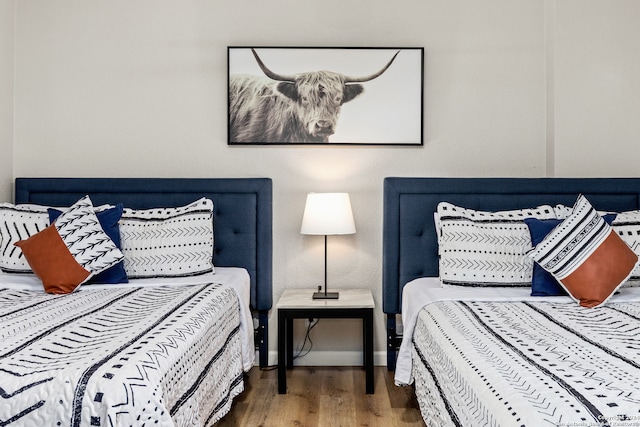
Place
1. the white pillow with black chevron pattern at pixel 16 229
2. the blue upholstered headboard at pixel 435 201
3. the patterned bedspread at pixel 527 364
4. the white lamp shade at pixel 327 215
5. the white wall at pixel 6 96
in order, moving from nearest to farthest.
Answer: the patterned bedspread at pixel 527 364 → the white pillow with black chevron pattern at pixel 16 229 → the white lamp shade at pixel 327 215 → the blue upholstered headboard at pixel 435 201 → the white wall at pixel 6 96

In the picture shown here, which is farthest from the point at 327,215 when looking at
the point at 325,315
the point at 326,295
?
the point at 325,315

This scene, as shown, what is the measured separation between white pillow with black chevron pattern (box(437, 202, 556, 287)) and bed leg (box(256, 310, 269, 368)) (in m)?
1.08

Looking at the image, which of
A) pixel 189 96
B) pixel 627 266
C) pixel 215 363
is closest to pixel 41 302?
pixel 215 363

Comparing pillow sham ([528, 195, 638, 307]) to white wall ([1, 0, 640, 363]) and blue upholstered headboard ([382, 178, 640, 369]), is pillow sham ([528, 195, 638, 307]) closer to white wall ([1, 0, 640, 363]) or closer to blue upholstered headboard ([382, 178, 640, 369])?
blue upholstered headboard ([382, 178, 640, 369])

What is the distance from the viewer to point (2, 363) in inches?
51.2

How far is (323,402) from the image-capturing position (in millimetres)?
2668

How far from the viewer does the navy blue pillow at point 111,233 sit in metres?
2.56

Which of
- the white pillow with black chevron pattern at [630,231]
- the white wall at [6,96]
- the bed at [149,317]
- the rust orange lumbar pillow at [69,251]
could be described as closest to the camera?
the bed at [149,317]

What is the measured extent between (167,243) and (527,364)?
195 centimetres

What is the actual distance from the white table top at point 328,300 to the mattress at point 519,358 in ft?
1.02

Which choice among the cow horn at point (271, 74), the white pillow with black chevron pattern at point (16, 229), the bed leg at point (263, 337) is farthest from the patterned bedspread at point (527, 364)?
the white pillow with black chevron pattern at point (16, 229)

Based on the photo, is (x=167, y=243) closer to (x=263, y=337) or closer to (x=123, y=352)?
(x=263, y=337)

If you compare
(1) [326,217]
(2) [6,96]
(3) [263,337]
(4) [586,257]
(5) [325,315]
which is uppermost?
(2) [6,96]

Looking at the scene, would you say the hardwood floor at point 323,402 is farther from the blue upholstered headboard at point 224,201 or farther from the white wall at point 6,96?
the white wall at point 6,96
